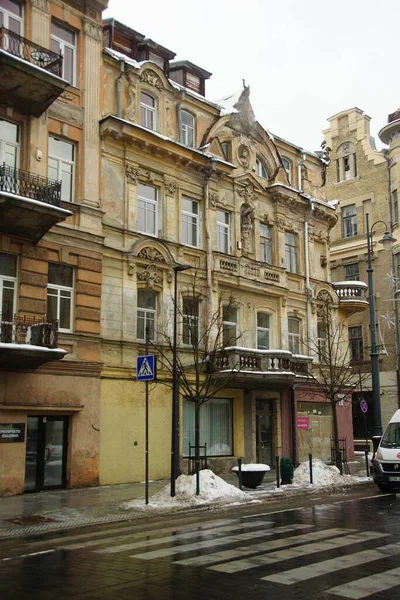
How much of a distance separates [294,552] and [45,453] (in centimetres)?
1172

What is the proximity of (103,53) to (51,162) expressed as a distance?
5.08m

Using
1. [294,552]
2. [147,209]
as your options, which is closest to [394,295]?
[147,209]

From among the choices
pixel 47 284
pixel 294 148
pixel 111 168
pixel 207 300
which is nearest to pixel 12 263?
pixel 47 284

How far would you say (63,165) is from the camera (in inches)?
864

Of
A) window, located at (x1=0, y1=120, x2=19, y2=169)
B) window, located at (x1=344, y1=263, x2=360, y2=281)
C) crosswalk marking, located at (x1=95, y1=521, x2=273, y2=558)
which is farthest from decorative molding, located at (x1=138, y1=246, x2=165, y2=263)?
window, located at (x1=344, y1=263, x2=360, y2=281)

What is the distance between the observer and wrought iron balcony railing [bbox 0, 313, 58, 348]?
18.5 m

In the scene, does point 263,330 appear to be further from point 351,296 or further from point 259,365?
point 351,296

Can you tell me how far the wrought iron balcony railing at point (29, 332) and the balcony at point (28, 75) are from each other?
6.51m

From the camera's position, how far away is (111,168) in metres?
23.5

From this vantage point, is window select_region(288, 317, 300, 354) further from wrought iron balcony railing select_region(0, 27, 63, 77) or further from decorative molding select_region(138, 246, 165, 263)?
wrought iron balcony railing select_region(0, 27, 63, 77)

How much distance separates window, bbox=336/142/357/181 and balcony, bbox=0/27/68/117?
2934 cm

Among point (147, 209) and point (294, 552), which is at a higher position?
point (147, 209)

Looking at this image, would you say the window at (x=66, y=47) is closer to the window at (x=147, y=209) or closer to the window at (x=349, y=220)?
the window at (x=147, y=209)

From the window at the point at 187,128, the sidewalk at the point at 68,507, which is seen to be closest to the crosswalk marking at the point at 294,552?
the sidewalk at the point at 68,507
